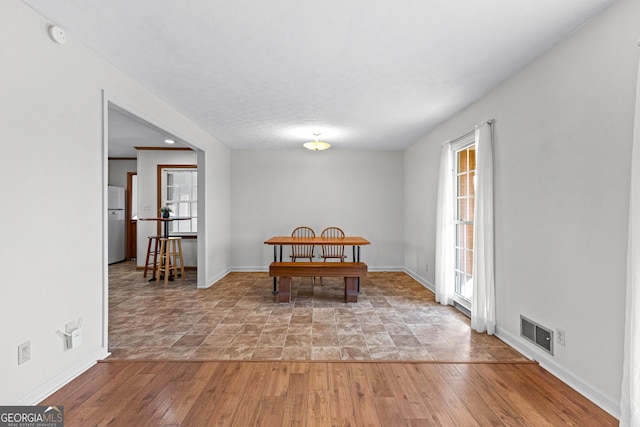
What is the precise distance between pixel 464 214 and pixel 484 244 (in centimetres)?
100

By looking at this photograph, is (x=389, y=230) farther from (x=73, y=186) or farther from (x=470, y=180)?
(x=73, y=186)

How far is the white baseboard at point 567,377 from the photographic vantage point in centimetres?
183

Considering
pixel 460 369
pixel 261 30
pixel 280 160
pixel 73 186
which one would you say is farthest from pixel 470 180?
pixel 73 186

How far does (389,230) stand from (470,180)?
2.61m

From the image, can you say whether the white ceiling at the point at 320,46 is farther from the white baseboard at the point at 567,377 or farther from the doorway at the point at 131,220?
the doorway at the point at 131,220

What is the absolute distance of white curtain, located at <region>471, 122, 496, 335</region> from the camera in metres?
3.02

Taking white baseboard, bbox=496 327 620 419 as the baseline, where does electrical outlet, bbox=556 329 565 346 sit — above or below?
above

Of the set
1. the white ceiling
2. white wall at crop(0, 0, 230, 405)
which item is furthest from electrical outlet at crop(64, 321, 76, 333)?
the white ceiling

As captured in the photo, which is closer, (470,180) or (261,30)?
(261,30)

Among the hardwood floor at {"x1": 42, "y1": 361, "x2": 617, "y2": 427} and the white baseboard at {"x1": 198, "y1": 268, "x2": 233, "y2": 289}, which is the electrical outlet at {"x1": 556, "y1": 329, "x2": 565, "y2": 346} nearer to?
the hardwood floor at {"x1": 42, "y1": 361, "x2": 617, "y2": 427}

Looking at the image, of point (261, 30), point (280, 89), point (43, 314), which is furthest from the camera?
point (280, 89)

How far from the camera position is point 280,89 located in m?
3.11

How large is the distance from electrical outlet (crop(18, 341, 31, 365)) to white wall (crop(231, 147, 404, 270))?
4326mm

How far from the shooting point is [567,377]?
2141 mm
